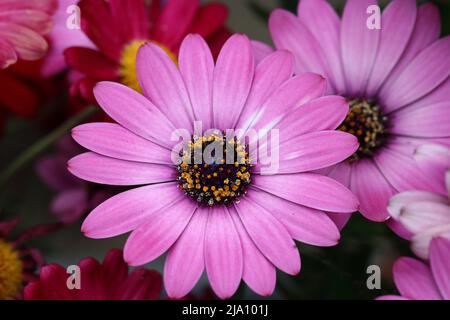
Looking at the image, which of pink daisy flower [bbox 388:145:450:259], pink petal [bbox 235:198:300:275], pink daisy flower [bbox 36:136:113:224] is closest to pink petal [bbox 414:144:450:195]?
pink daisy flower [bbox 388:145:450:259]

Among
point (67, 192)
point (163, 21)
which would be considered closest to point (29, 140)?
point (67, 192)

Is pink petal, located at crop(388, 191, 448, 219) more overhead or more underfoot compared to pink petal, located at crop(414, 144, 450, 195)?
more underfoot

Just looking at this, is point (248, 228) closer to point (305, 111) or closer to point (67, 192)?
point (305, 111)

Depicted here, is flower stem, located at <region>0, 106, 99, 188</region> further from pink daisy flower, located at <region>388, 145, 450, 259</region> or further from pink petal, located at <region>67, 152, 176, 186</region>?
pink daisy flower, located at <region>388, 145, 450, 259</region>

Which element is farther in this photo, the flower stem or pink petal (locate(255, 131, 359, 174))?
the flower stem

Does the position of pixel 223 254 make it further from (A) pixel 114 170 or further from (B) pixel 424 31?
(B) pixel 424 31

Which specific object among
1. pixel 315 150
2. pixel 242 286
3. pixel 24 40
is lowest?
pixel 242 286

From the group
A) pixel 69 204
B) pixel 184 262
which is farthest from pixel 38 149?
pixel 184 262
